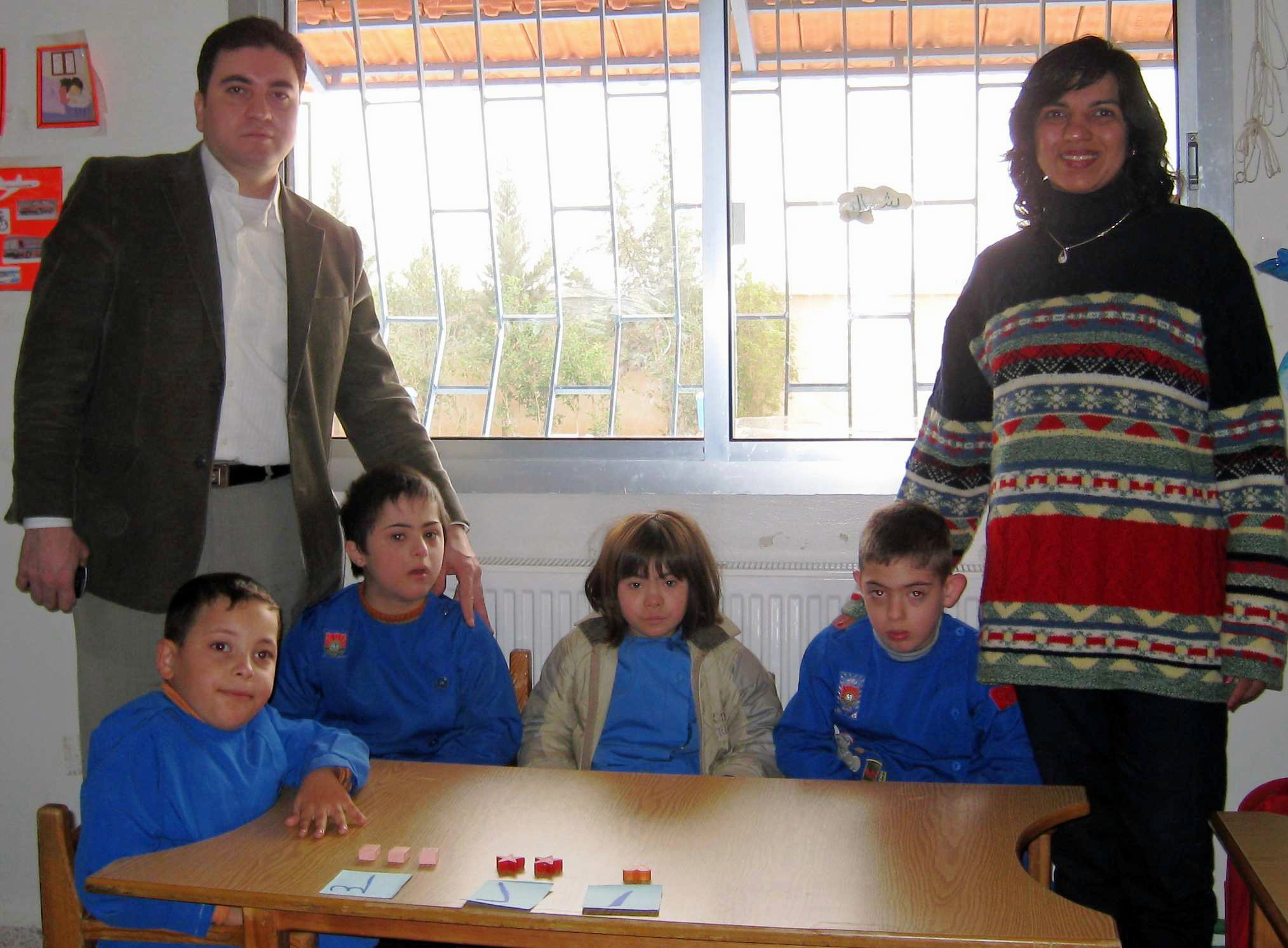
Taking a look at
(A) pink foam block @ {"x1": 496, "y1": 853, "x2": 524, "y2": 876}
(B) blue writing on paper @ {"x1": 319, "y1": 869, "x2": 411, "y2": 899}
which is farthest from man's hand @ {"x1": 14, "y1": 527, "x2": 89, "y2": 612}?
(A) pink foam block @ {"x1": 496, "y1": 853, "x2": 524, "y2": 876}

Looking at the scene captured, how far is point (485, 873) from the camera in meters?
1.29

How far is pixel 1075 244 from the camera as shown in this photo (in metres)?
1.77

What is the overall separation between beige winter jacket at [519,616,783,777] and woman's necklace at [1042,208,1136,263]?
92 cm

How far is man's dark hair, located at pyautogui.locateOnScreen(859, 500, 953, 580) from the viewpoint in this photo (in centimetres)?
194

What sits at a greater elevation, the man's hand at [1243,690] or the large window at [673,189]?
the large window at [673,189]

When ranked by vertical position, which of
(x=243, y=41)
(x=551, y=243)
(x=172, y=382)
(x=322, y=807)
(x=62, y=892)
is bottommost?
(x=62, y=892)

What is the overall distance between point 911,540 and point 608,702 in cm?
65

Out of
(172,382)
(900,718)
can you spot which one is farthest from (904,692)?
(172,382)

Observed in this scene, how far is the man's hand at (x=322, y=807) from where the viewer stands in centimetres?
143

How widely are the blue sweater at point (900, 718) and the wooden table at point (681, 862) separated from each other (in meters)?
0.36

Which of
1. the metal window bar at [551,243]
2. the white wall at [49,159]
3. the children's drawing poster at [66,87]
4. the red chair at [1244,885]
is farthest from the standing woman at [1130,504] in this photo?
the children's drawing poster at [66,87]

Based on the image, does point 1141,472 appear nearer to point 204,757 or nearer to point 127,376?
point 204,757

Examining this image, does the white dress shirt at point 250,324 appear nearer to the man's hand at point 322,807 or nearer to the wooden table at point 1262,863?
the man's hand at point 322,807

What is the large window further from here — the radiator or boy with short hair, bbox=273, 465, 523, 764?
boy with short hair, bbox=273, 465, 523, 764
